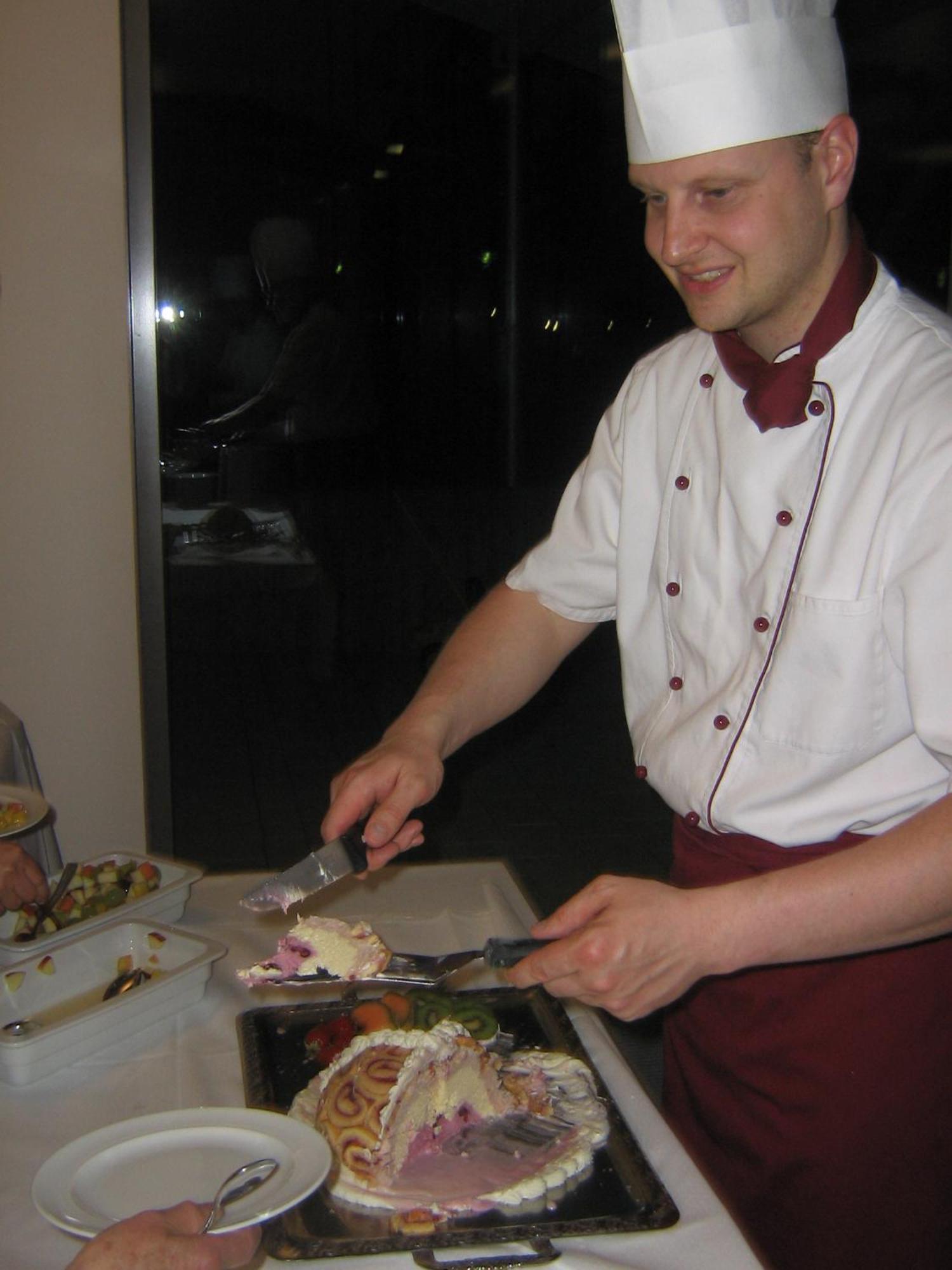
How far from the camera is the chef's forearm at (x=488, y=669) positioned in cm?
155

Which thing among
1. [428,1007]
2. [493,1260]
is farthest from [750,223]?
[493,1260]

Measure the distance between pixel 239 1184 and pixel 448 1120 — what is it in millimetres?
234

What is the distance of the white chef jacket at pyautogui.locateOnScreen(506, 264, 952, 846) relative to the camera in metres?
1.26

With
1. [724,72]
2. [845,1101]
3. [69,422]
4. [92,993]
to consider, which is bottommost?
[845,1101]

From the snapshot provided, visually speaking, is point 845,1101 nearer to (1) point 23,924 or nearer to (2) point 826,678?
(2) point 826,678

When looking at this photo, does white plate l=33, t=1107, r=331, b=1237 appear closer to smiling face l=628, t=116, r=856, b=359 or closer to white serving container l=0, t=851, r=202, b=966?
white serving container l=0, t=851, r=202, b=966

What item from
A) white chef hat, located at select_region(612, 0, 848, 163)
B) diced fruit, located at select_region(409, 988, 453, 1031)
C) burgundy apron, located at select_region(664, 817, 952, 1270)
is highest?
white chef hat, located at select_region(612, 0, 848, 163)

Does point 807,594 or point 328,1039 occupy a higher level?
point 807,594

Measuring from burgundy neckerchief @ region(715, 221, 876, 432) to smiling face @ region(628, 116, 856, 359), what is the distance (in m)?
0.02

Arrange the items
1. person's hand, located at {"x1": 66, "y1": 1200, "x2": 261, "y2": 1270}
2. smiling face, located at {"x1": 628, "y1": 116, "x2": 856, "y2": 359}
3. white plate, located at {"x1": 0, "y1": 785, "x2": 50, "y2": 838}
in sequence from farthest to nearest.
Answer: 1. white plate, located at {"x1": 0, "y1": 785, "x2": 50, "y2": 838}
2. smiling face, located at {"x1": 628, "y1": 116, "x2": 856, "y2": 359}
3. person's hand, located at {"x1": 66, "y1": 1200, "x2": 261, "y2": 1270}

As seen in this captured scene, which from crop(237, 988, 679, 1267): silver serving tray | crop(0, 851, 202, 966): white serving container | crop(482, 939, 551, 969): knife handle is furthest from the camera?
crop(0, 851, 202, 966): white serving container

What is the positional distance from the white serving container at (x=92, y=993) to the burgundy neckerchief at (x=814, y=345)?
840mm

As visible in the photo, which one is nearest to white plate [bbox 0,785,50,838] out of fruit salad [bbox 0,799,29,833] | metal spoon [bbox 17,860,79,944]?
fruit salad [bbox 0,799,29,833]

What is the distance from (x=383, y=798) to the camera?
1.42 m
